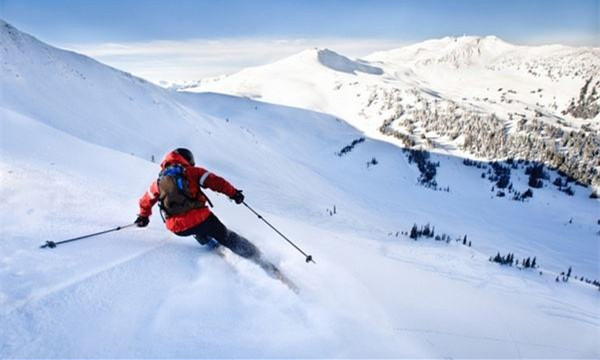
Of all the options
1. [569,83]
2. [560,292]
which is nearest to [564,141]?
[560,292]

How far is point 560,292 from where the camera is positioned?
289 inches

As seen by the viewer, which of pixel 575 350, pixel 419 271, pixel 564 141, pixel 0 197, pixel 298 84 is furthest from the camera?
pixel 298 84

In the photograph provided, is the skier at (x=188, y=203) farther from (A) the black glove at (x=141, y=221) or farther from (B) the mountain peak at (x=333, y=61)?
(B) the mountain peak at (x=333, y=61)

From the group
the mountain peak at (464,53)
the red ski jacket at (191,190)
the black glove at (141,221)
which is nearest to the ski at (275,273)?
the red ski jacket at (191,190)

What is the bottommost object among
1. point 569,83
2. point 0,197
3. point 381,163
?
point 381,163

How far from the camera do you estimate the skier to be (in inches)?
186

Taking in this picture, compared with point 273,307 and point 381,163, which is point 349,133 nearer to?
point 381,163

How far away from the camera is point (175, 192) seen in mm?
4691

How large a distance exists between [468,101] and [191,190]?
75.5 metres

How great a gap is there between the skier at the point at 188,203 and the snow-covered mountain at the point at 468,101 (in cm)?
4022

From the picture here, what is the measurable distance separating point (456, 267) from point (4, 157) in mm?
10032

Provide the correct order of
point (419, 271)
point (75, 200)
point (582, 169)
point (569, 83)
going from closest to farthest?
1. point (75, 200)
2. point (419, 271)
3. point (582, 169)
4. point (569, 83)

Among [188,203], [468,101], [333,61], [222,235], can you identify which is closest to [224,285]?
[222,235]

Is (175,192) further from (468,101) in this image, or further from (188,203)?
(468,101)
